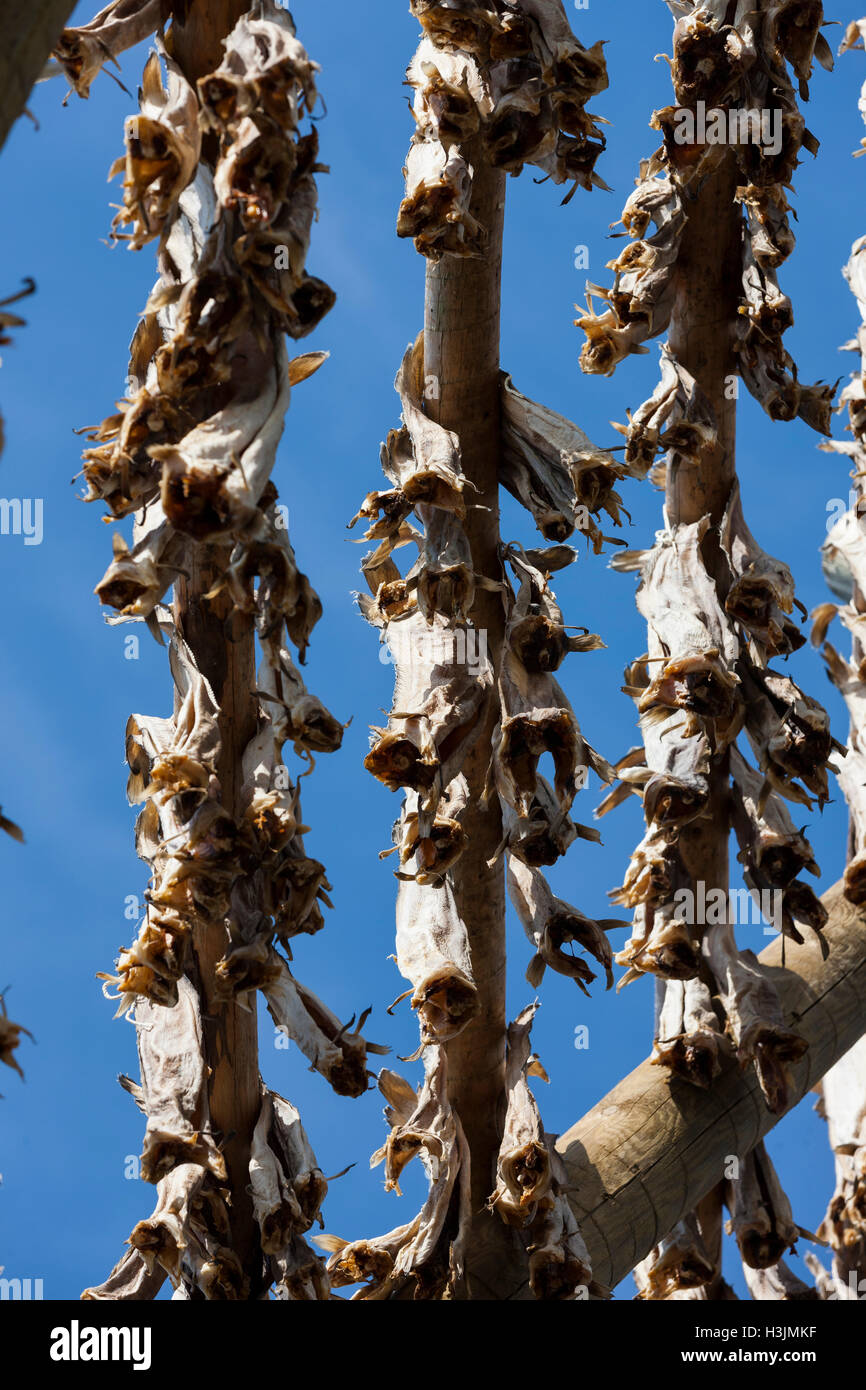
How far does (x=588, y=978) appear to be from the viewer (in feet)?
12.9

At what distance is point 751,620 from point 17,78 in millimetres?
2714

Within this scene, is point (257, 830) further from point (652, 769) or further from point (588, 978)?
point (652, 769)

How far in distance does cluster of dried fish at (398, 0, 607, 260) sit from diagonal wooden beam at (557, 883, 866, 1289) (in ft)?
6.97

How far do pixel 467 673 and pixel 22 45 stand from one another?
194 cm

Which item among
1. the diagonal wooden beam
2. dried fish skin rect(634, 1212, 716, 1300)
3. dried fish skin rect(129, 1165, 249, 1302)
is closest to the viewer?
dried fish skin rect(129, 1165, 249, 1302)

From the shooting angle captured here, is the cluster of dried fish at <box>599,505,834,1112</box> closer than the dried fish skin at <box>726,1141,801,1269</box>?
Yes

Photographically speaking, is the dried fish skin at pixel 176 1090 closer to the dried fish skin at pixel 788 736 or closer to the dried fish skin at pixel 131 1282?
the dried fish skin at pixel 131 1282

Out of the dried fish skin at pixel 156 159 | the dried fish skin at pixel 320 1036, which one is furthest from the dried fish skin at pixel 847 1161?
the dried fish skin at pixel 156 159

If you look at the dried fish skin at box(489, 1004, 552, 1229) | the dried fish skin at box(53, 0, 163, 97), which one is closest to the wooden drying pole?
the dried fish skin at box(489, 1004, 552, 1229)

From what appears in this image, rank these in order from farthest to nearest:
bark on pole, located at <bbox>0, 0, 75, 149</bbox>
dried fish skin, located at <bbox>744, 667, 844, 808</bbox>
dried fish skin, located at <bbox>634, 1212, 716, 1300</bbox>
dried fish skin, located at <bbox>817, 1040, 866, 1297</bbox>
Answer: dried fish skin, located at <bbox>817, 1040, 866, 1297</bbox> → dried fish skin, located at <bbox>634, 1212, 716, 1300</bbox> → dried fish skin, located at <bbox>744, 667, 844, 808</bbox> → bark on pole, located at <bbox>0, 0, 75, 149</bbox>

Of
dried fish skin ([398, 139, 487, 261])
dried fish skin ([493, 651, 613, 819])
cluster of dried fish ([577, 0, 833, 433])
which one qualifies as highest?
cluster of dried fish ([577, 0, 833, 433])

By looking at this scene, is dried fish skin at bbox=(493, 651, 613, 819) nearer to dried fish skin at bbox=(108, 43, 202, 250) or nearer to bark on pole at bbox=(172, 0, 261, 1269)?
bark on pole at bbox=(172, 0, 261, 1269)

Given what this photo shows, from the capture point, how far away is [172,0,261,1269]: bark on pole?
3352 millimetres
